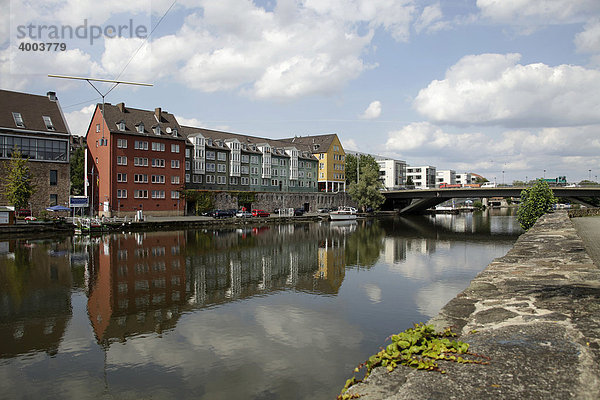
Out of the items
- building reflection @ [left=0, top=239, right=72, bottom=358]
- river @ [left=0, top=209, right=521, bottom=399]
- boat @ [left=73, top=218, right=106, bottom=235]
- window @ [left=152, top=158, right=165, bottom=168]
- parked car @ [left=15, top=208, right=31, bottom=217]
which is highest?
window @ [left=152, top=158, right=165, bottom=168]

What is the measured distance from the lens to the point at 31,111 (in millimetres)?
62281

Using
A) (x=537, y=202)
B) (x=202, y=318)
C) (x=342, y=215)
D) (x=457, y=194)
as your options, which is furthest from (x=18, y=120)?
(x=457, y=194)

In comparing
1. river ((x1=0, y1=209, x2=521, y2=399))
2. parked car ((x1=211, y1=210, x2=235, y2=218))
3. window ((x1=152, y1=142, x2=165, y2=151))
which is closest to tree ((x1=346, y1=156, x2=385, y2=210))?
parked car ((x1=211, y1=210, x2=235, y2=218))

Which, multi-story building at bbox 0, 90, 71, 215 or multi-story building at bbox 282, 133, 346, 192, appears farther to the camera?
multi-story building at bbox 282, 133, 346, 192

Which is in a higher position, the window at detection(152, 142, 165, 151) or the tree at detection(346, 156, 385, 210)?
the window at detection(152, 142, 165, 151)

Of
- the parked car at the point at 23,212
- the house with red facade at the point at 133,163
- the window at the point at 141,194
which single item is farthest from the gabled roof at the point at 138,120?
the parked car at the point at 23,212

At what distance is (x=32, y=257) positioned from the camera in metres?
31.6

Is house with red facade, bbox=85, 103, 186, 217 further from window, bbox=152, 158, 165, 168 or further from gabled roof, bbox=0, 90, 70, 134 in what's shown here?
gabled roof, bbox=0, 90, 70, 134

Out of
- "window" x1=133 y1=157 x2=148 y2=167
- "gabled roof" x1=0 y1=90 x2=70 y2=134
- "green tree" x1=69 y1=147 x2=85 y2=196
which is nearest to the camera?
"gabled roof" x1=0 y1=90 x2=70 y2=134

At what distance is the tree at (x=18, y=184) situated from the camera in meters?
53.6

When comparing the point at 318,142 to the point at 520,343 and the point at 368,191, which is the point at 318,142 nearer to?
the point at 368,191

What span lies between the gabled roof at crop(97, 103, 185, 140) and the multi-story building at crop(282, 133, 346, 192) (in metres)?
43.3

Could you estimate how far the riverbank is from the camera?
5.72 meters

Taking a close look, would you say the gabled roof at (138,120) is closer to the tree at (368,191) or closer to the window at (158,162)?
the window at (158,162)
